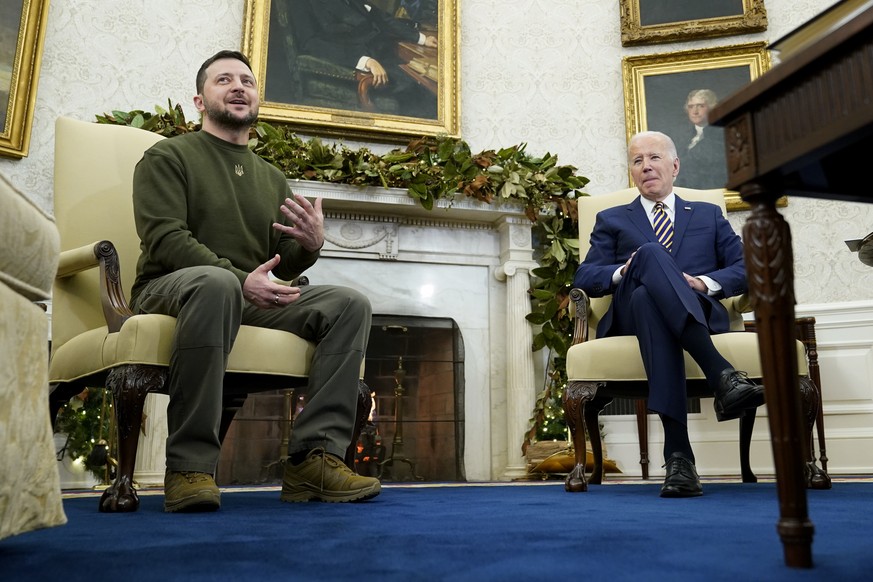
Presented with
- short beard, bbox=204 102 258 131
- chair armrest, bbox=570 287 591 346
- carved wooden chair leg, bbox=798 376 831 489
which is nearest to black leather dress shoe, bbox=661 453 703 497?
carved wooden chair leg, bbox=798 376 831 489

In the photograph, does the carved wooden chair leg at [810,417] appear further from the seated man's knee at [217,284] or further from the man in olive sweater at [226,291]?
the seated man's knee at [217,284]

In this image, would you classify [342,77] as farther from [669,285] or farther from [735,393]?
[735,393]

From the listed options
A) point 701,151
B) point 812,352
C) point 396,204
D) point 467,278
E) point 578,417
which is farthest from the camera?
point 701,151

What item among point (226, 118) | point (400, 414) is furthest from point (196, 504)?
point (400, 414)

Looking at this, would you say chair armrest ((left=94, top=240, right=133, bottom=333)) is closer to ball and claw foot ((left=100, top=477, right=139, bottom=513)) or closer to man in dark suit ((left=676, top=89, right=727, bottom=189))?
ball and claw foot ((left=100, top=477, right=139, bottom=513))

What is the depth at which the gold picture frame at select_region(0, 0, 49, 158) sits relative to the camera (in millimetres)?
3896

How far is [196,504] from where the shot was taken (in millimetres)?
1719

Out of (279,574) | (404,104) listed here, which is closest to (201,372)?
(279,574)

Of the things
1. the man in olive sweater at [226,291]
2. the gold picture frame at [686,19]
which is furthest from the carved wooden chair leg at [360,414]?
the gold picture frame at [686,19]

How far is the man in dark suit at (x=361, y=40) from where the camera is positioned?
4.59m

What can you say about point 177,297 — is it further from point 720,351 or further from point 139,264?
point 720,351

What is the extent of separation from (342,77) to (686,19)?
7.19 feet

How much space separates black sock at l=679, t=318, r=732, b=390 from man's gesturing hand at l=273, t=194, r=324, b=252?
1109 mm

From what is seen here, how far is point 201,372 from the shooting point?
185 cm
